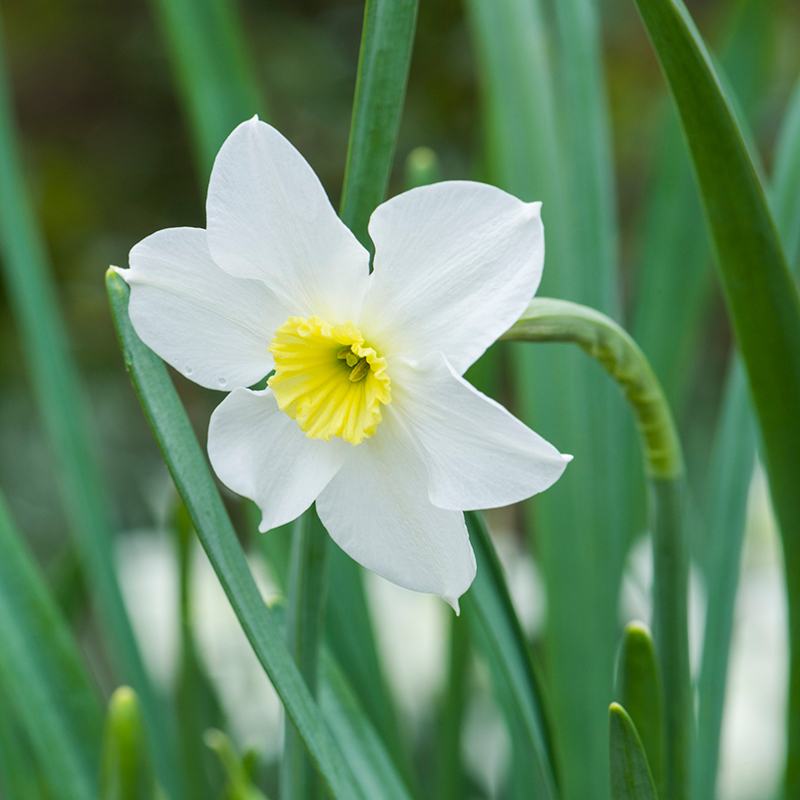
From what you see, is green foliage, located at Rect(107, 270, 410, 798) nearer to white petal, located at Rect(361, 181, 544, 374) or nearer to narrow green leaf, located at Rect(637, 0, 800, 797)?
white petal, located at Rect(361, 181, 544, 374)

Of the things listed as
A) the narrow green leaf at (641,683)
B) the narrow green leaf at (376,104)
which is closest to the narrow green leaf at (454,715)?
the narrow green leaf at (641,683)

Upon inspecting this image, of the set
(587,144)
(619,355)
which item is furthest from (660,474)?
(587,144)

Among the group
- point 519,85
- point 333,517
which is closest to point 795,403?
point 333,517

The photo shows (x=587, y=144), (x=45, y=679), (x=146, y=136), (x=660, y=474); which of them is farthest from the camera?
(x=146, y=136)

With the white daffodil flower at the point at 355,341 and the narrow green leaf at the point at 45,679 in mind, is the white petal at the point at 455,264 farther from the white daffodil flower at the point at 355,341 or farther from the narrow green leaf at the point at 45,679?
the narrow green leaf at the point at 45,679

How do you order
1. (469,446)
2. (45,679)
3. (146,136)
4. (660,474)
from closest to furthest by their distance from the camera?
1. (469,446)
2. (660,474)
3. (45,679)
4. (146,136)

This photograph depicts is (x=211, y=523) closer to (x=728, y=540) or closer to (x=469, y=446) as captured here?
(x=469, y=446)

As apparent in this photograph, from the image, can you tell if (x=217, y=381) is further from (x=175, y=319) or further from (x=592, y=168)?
(x=592, y=168)

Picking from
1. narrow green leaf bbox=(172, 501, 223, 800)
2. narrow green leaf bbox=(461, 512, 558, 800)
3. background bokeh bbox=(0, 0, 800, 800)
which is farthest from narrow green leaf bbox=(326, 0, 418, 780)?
background bokeh bbox=(0, 0, 800, 800)
